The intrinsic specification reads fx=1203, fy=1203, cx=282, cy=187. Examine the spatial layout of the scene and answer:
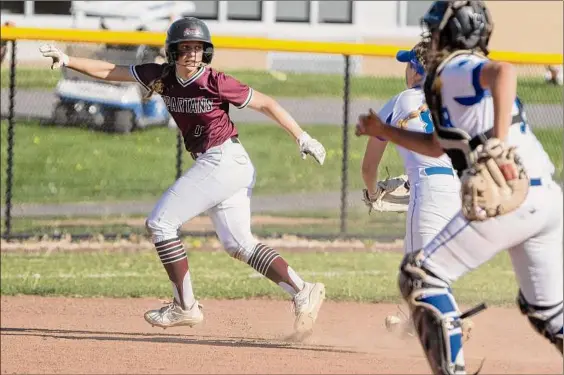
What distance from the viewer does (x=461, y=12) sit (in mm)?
5480

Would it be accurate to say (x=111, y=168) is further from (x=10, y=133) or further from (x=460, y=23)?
(x=460, y=23)

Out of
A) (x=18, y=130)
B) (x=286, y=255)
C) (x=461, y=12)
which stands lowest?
(x=286, y=255)

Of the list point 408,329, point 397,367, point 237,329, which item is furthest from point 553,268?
point 237,329

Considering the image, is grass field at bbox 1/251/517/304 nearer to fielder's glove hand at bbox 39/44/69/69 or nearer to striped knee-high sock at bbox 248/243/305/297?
striped knee-high sock at bbox 248/243/305/297

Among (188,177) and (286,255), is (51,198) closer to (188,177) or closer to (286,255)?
(286,255)

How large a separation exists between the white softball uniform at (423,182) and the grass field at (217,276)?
9.38 ft

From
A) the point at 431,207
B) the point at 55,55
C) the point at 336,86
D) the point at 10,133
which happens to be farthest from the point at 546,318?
the point at 336,86

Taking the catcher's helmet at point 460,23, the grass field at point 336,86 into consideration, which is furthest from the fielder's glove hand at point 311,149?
the grass field at point 336,86

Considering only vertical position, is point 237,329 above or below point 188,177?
below

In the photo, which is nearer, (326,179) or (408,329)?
(408,329)

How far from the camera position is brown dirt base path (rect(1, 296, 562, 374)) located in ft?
23.6

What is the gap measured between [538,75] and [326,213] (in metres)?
6.03

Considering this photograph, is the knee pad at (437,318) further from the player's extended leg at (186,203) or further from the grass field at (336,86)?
the grass field at (336,86)

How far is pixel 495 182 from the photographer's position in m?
5.26
